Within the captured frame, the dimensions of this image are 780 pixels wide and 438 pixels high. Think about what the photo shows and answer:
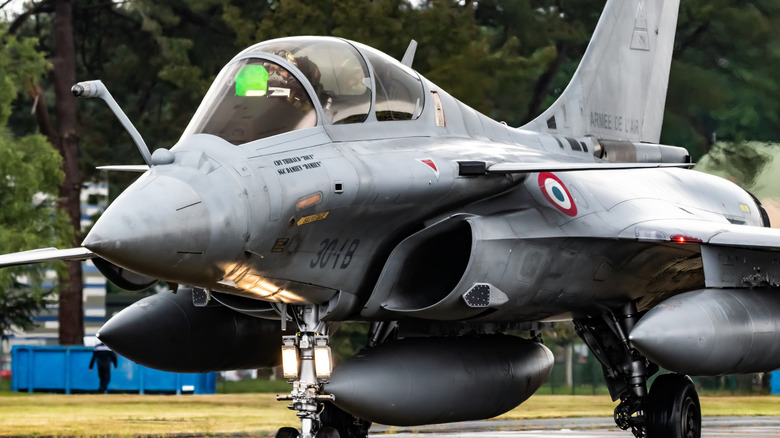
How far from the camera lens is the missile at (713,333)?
822 centimetres

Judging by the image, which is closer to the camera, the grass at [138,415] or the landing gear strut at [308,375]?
the landing gear strut at [308,375]

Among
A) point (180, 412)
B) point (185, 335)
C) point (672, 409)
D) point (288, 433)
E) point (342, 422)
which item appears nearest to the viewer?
point (288, 433)

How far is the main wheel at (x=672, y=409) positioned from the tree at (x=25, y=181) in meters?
14.4

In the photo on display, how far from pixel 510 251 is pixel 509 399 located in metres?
1.57

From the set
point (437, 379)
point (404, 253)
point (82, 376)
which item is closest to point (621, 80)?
point (437, 379)

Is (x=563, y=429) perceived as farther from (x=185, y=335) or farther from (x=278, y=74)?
(x=278, y=74)

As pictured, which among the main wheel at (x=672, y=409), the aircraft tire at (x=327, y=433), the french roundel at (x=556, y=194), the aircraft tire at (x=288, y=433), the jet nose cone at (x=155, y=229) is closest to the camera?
the jet nose cone at (x=155, y=229)

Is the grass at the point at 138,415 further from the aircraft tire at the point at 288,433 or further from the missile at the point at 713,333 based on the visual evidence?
the missile at the point at 713,333

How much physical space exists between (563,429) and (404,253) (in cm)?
740

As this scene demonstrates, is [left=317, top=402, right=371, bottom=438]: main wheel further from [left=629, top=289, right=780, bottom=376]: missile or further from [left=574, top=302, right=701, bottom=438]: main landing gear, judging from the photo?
[left=629, top=289, right=780, bottom=376]: missile

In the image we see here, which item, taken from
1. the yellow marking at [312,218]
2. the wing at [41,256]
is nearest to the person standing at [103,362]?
the wing at [41,256]

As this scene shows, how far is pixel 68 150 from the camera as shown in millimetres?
28250

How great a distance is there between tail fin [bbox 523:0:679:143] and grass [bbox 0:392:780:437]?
4.79 m

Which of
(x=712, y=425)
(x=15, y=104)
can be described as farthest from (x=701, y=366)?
(x=15, y=104)
